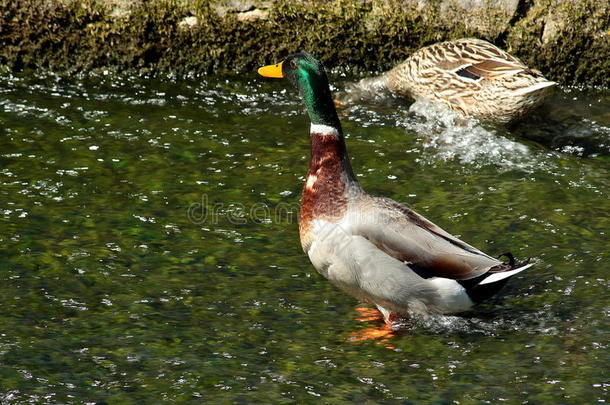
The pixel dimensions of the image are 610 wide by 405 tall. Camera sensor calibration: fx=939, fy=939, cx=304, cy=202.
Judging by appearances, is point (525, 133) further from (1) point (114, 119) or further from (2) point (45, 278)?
(2) point (45, 278)

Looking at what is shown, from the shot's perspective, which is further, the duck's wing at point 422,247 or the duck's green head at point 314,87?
the duck's green head at point 314,87

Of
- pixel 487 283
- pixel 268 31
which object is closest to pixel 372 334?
pixel 487 283

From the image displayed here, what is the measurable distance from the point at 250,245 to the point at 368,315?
1.04 m

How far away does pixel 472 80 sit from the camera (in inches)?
325

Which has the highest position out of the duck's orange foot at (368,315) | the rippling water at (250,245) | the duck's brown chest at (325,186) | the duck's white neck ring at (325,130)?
the duck's white neck ring at (325,130)

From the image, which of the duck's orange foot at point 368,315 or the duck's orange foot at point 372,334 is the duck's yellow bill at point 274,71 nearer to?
the duck's orange foot at point 368,315

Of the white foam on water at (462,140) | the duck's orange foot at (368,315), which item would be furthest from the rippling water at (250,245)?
the duck's orange foot at (368,315)

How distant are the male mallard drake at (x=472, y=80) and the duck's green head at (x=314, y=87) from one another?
2681 mm

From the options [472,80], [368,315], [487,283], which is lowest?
[368,315]

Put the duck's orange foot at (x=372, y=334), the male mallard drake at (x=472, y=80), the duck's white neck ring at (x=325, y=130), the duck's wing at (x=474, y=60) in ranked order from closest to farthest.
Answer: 1. the duck's orange foot at (x=372, y=334)
2. the duck's white neck ring at (x=325, y=130)
3. the male mallard drake at (x=472, y=80)
4. the duck's wing at (x=474, y=60)

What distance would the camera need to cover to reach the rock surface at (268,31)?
870 cm

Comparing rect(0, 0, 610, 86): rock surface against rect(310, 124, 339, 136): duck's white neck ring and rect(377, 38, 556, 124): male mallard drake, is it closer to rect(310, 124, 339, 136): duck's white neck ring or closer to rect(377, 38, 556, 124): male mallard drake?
rect(377, 38, 556, 124): male mallard drake

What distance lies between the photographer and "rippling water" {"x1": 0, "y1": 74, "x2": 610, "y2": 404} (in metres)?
4.48

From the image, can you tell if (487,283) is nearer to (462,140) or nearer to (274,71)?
(274,71)
